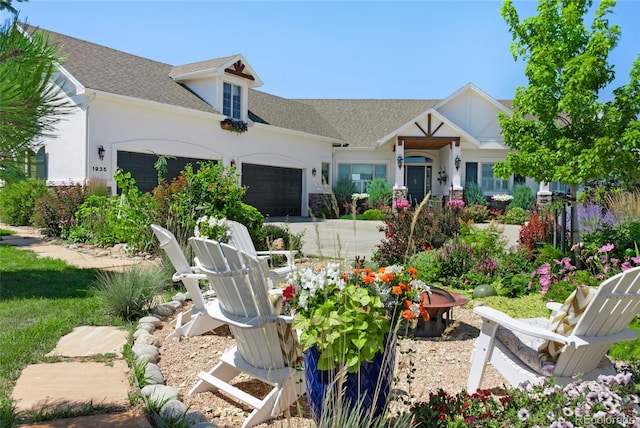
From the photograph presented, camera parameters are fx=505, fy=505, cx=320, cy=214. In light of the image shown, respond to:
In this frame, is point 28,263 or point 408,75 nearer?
point 28,263

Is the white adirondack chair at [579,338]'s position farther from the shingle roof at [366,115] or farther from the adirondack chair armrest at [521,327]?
the shingle roof at [366,115]

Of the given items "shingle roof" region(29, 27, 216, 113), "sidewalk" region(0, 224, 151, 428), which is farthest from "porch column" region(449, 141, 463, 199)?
"sidewalk" region(0, 224, 151, 428)

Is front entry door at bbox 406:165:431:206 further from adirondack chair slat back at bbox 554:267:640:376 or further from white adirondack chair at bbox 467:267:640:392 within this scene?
adirondack chair slat back at bbox 554:267:640:376

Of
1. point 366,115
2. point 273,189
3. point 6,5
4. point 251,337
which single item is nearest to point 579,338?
point 251,337

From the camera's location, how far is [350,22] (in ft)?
26.0

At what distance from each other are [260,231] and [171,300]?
3.91 meters

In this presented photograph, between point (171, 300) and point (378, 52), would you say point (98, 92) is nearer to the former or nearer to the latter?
point (378, 52)

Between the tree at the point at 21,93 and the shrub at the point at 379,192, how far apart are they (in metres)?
19.4

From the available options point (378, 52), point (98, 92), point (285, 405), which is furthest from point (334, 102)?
point (285, 405)

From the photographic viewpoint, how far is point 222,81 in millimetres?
17344

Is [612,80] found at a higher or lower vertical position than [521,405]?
higher

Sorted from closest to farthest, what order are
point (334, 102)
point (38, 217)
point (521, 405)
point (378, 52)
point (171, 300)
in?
point (521, 405) < point (171, 300) < point (378, 52) < point (38, 217) < point (334, 102)

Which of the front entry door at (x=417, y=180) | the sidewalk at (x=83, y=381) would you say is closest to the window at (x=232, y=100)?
the front entry door at (x=417, y=180)

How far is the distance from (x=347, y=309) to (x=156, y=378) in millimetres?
1669
